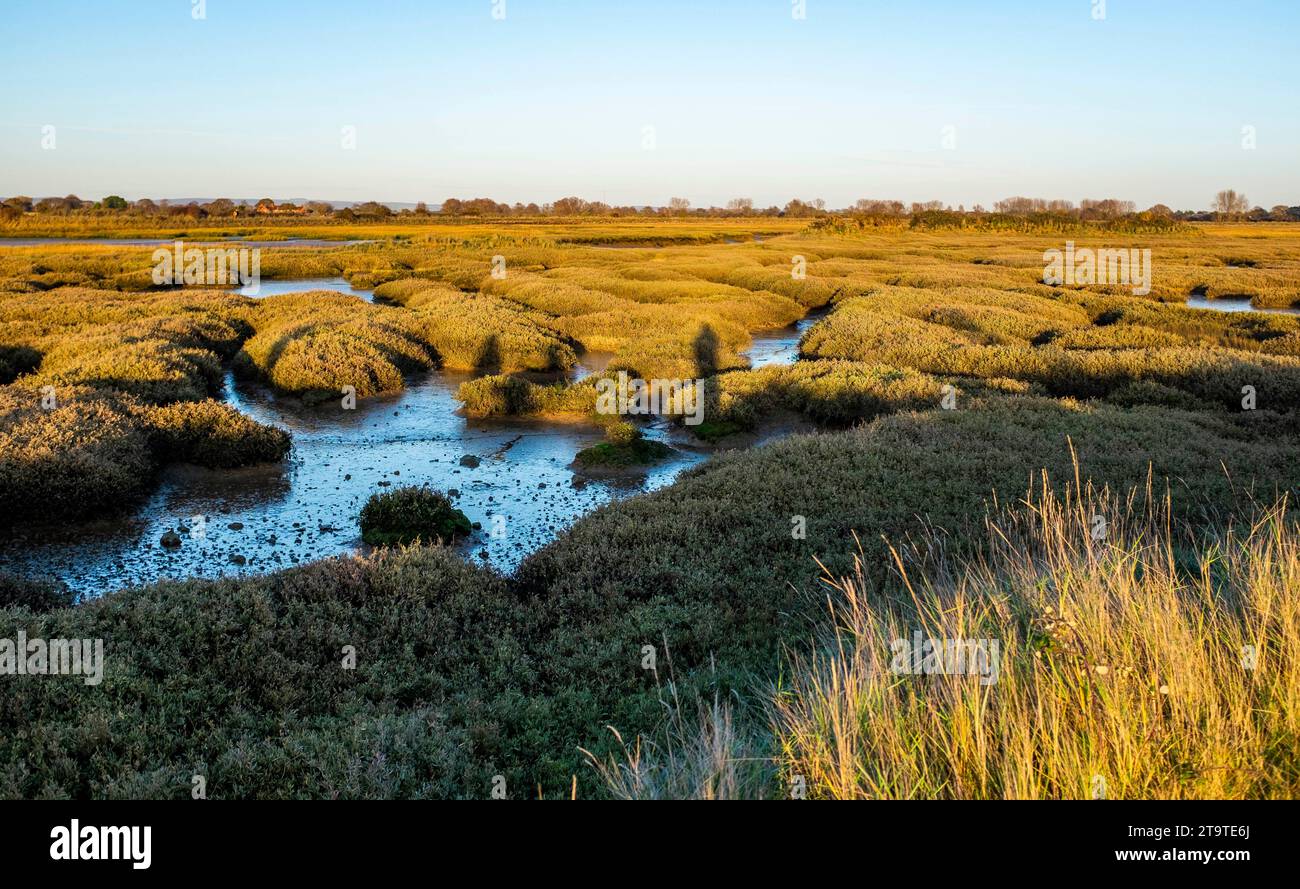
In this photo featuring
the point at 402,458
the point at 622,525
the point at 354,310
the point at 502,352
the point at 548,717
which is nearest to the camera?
the point at 548,717

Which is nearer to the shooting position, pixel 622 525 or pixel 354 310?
pixel 622 525

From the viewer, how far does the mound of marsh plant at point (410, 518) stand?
11984mm

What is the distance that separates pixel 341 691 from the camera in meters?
6.81

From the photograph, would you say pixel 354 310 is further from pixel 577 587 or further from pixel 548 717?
pixel 548 717

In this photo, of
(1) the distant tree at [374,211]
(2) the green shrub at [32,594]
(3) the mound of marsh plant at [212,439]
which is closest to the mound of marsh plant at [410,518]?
(2) the green shrub at [32,594]

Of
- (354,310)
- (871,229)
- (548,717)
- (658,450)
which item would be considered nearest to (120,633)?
(548,717)

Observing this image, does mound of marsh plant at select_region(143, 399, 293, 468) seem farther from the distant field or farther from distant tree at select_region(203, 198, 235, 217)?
distant tree at select_region(203, 198, 235, 217)

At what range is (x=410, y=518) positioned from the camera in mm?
12250

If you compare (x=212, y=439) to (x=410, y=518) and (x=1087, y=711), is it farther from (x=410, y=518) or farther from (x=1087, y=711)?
(x=1087, y=711)

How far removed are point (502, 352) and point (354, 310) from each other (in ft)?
27.1

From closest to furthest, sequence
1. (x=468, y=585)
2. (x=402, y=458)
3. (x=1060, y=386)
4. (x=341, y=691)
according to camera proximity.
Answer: (x=341, y=691), (x=468, y=585), (x=402, y=458), (x=1060, y=386)
